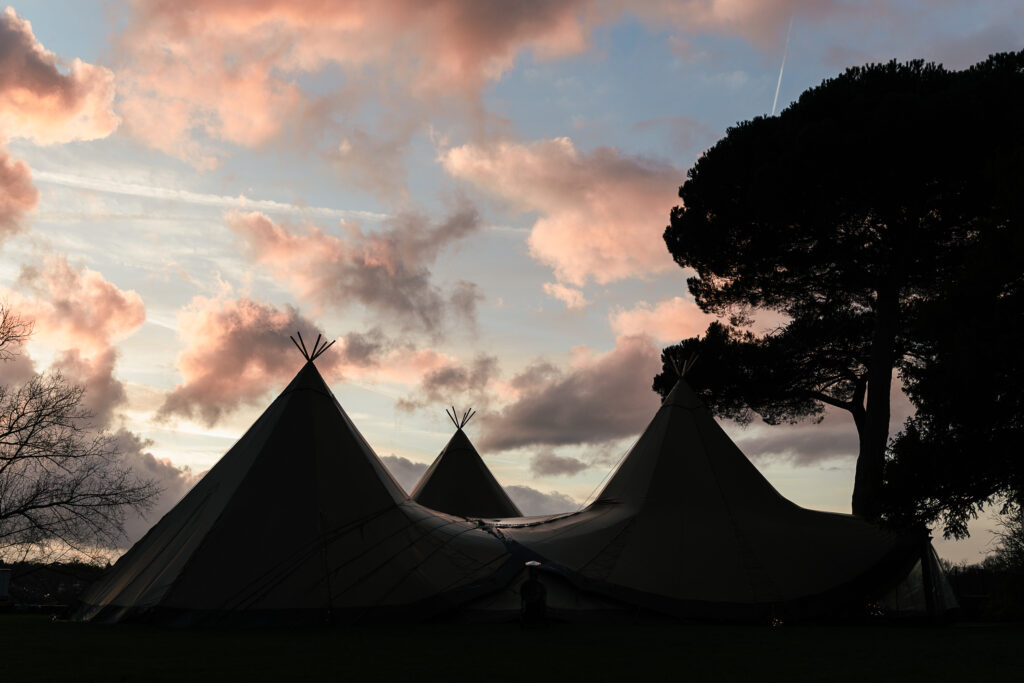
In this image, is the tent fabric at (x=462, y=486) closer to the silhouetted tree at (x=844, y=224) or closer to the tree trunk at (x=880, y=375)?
the silhouetted tree at (x=844, y=224)

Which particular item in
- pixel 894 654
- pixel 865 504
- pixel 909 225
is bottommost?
pixel 894 654

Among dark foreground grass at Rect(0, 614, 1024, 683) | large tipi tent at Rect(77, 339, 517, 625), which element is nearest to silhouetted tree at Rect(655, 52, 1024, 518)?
dark foreground grass at Rect(0, 614, 1024, 683)

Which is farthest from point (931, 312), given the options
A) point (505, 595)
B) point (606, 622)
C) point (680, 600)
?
point (505, 595)

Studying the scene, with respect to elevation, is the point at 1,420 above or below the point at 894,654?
above

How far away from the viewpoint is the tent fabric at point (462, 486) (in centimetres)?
2511

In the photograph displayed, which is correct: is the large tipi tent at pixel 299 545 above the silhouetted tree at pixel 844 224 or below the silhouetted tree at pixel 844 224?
below

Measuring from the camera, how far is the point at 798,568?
16.6 m

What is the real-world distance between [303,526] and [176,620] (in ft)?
7.74

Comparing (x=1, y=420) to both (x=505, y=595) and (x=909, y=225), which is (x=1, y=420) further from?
(x=909, y=225)

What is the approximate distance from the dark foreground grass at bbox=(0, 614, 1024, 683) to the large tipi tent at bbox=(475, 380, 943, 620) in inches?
65.2

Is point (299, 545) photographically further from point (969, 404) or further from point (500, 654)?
point (969, 404)

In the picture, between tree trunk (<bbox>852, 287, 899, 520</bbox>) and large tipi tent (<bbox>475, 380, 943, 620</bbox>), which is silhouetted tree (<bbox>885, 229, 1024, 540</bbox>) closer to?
large tipi tent (<bbox>475, 380, 943, 620</bbox>)

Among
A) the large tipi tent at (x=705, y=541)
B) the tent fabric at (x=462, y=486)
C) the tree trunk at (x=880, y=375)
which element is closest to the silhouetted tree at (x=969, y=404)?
the large tipi tent at (x=705, y=541)

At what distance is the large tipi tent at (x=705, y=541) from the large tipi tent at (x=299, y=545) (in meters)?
1.11
